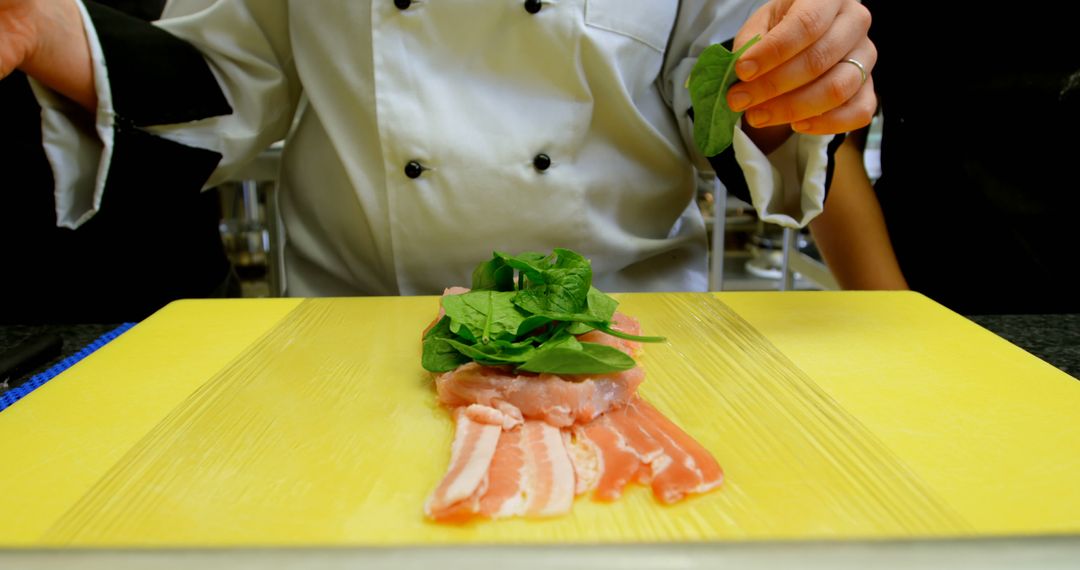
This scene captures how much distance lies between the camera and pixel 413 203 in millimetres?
1145

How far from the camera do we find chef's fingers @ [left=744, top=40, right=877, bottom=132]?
0.92 metres

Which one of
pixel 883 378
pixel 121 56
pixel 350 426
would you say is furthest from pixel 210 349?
pixel 883 378

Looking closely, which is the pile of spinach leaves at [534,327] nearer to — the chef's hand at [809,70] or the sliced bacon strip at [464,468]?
the sliced bacon strip at [464,468]

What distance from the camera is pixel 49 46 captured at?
101cm

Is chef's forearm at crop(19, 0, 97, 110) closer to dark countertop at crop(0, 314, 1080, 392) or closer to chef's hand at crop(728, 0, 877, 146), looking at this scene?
dark countertop at crop(0, 314, 1080, 392)

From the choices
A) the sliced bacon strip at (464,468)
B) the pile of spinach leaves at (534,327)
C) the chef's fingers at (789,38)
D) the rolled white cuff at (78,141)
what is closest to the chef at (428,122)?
the rolled white cuff at (78,141)

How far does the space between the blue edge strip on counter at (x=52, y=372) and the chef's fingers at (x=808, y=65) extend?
0.86 metres

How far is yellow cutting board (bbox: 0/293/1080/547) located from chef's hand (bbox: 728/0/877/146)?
10.7 inches

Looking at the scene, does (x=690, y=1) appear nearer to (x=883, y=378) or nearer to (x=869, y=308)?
(x=869, y=308)

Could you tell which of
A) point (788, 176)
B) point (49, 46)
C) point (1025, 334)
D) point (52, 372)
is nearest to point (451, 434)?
Answer: point (52, 372)

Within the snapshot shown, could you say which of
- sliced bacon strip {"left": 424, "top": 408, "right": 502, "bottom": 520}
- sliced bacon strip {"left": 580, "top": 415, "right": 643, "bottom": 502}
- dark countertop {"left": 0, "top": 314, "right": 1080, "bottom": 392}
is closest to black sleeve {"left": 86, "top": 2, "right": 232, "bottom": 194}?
dark countertop {"left": 0, "top": 314, "right": 1080, "bottom": 392}

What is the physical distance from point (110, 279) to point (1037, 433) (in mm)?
1508

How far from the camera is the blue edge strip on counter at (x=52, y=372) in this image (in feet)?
2.83

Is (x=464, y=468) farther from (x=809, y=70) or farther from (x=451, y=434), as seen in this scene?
(x=809, y=70)
